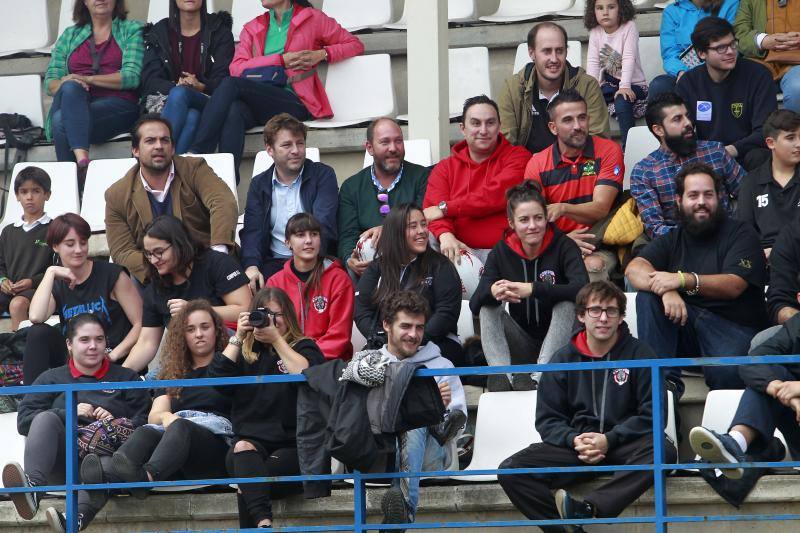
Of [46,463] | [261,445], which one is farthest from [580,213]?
[46,463]

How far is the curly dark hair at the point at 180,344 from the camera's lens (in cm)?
741

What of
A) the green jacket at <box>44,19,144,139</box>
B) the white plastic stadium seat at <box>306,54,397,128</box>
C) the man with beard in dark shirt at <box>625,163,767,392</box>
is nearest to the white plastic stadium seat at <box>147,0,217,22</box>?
the green jacket at <box>44,19,144,139</box>

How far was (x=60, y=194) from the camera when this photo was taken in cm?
967

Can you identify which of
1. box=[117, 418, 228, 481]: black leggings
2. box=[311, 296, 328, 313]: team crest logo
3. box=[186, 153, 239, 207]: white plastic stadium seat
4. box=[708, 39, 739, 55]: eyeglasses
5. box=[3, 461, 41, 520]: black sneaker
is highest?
box=[708, 39, 739, 55]: eyeglasses

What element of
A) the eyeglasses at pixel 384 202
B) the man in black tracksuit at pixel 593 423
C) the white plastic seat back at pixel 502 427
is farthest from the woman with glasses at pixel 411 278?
the man in black tracksuit at pixel 593 423

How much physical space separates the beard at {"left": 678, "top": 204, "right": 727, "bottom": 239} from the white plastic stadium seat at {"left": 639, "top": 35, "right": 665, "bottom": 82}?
266 cm

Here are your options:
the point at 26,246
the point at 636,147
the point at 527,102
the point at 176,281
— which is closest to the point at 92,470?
the point at 176,281

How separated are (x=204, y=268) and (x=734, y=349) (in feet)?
8.44

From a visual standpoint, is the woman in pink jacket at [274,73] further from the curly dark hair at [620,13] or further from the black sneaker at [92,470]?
the black sneaker at [92,470]

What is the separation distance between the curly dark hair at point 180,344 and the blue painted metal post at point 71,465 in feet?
1.72

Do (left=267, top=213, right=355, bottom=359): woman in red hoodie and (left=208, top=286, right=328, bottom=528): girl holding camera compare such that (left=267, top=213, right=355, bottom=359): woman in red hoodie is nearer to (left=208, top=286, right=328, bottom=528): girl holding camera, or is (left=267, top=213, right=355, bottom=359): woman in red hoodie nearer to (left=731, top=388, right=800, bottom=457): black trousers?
(left=208, top=286, right=328, bottom=528): girl holding camera

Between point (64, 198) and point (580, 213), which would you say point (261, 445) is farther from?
point (64, 198)

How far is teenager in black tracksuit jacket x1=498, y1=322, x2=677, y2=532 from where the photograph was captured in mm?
6594

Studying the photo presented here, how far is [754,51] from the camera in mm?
9406
